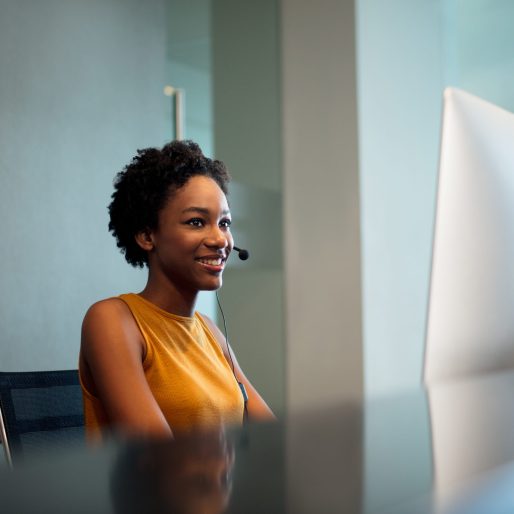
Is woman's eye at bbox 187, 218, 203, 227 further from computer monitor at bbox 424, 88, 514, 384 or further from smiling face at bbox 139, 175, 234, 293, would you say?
computer monitor at bbox 424, 88, 514, 384

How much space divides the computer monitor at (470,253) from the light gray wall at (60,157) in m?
1.81

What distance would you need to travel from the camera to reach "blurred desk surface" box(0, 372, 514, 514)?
0.72 feet

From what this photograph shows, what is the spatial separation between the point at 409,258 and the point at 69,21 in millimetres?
1672

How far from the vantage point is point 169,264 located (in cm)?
158

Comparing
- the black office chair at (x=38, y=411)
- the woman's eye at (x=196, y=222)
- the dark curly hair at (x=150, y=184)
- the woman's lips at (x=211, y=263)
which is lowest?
the black office chair at (x=38, y=411)

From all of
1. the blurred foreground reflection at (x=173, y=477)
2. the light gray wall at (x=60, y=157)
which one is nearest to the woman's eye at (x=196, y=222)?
the light gray wall at (x=60, y=157)

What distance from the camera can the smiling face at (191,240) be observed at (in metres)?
1.57

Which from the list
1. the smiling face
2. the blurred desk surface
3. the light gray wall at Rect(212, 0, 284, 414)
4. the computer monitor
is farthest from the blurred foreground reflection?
the light gray wall at Rect(212, 0, 284, 414)

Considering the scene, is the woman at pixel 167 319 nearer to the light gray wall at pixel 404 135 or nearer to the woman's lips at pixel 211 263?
the woman's lips at pixel 211 263

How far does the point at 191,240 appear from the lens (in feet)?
5.15

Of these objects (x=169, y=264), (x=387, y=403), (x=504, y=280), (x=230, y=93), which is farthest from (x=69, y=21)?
(x=387, y=403)

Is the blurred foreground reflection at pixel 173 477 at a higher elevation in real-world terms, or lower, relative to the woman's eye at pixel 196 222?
lower

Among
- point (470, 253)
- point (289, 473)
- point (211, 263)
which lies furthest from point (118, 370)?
point (289, 473)

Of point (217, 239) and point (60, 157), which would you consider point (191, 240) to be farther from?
point (60, 157)
